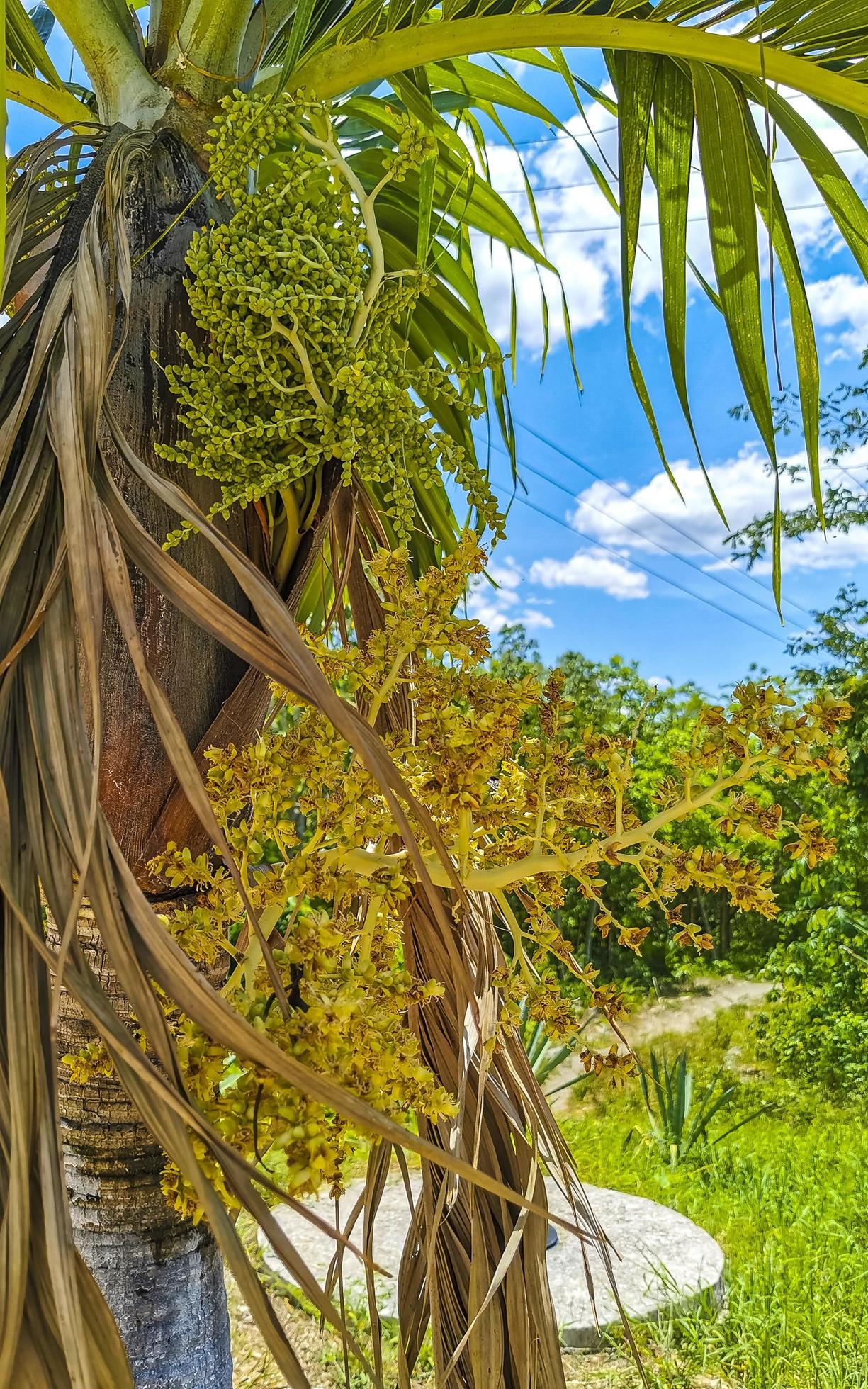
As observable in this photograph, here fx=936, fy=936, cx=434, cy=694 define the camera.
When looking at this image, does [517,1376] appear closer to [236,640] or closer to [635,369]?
[236,640]

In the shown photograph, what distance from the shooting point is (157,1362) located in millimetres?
579

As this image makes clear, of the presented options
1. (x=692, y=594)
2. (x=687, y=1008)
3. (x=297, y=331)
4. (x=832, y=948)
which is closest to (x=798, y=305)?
(x=297, y=331)

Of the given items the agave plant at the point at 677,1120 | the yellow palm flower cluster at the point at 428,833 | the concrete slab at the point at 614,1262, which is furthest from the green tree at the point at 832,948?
the yellow palm flower cluster at the point at 428,833

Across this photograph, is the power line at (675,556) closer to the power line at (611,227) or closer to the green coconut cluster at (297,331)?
the power line at (611,227)

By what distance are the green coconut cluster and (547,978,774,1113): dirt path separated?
12.8ft

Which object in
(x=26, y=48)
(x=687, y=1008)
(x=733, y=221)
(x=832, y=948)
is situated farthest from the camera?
(x=687, y=1008)

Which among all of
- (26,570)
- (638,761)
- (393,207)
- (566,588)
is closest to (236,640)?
(26,570)

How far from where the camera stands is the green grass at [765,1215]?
184 cm

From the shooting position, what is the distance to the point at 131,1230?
1.94ft

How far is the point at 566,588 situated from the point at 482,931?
5.24 metres

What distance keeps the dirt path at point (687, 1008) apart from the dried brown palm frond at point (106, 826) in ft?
12.2

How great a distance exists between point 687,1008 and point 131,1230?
3974mm

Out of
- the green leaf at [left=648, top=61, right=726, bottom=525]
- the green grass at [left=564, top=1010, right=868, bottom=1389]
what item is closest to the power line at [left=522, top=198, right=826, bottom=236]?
the green leaf at [left=648, top=61, right=726, bottom=525]

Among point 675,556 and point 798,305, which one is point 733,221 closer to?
point 798,305
